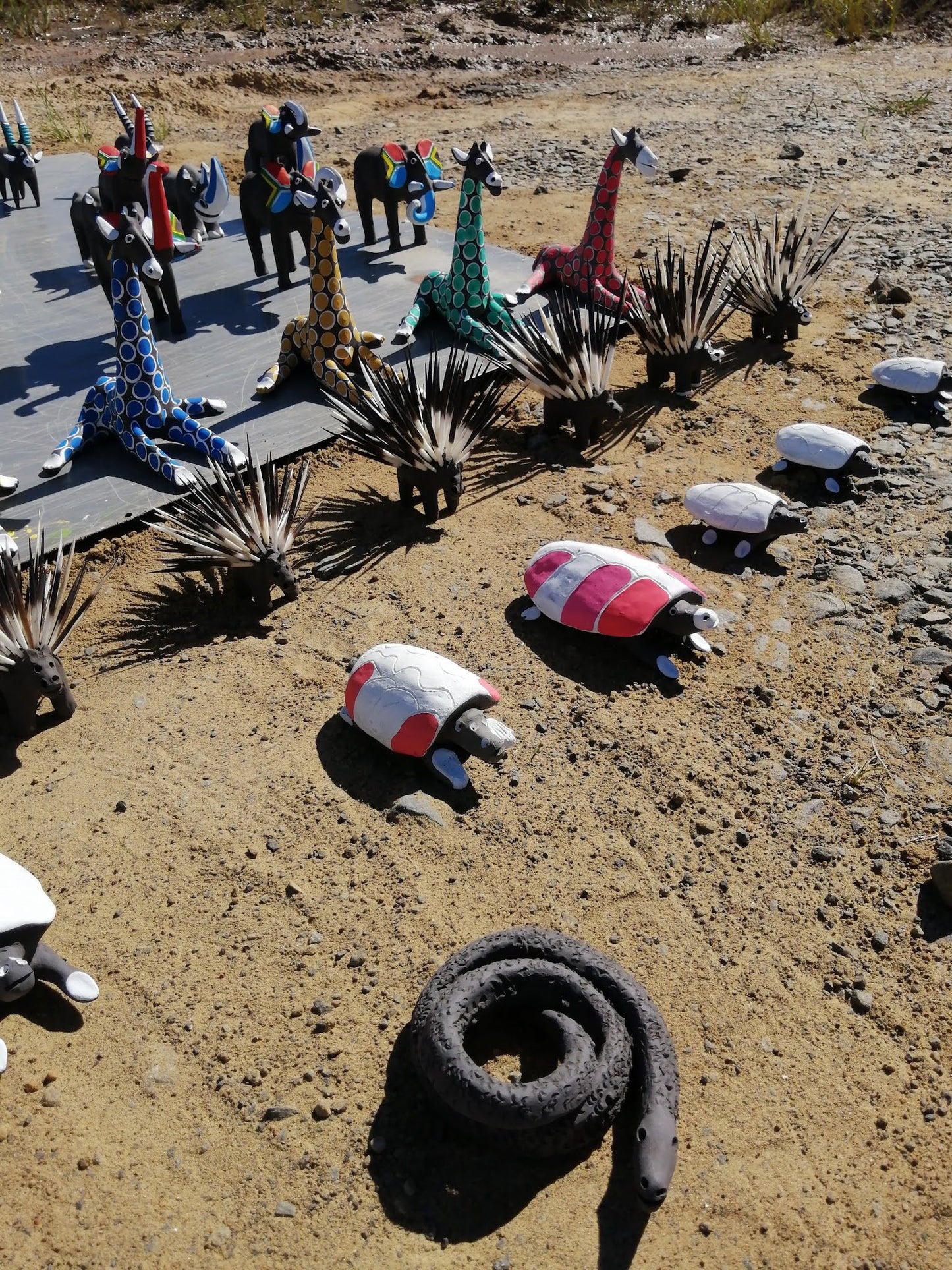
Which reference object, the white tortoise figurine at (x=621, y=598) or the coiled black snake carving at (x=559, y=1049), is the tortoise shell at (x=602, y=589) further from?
the coiled black snake carving at (x=559, y=1049)

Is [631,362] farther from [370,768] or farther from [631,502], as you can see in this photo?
[370,768]

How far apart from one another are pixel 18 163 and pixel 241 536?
5.93 meters

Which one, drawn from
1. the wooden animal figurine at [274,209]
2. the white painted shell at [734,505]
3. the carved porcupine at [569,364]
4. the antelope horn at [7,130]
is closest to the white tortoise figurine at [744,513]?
the white painted shell at [734,505]

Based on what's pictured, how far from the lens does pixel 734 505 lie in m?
4.57

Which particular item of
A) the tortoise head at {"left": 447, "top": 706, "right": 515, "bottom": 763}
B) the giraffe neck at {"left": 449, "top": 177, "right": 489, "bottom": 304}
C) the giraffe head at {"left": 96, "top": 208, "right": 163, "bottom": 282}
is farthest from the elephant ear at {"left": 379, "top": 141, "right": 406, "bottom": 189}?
the tortoise head at {"left": 447, "top": 706, "right": 515, "bottom": 763}

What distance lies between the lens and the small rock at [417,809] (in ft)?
11.2

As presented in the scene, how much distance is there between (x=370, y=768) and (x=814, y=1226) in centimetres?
190

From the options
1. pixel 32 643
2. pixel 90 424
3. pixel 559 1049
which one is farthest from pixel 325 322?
pixel 559 1049

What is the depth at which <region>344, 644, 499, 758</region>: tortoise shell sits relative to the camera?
11.2ft

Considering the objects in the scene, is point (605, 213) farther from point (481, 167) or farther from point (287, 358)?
point (287, 358)

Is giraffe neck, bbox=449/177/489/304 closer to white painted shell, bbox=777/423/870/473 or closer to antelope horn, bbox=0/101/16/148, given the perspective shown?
white painted shell, bbox=777/423/870/473

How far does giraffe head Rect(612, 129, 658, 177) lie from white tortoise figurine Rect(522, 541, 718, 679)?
2.95 m

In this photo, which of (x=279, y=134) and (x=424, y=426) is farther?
(x=279, y=134)

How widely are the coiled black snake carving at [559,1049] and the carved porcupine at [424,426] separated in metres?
2.48
